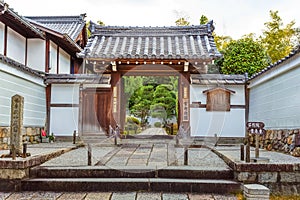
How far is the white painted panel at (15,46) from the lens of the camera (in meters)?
9.24

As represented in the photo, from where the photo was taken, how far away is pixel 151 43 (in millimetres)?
9141

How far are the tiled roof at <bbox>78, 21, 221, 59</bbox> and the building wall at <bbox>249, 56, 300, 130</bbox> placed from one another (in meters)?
1.61

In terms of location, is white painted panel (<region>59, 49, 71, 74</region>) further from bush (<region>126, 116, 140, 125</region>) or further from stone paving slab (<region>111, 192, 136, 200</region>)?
stone paving slab (<region>111, 192, 136, 200</region>)

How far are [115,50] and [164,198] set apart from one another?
544 cm

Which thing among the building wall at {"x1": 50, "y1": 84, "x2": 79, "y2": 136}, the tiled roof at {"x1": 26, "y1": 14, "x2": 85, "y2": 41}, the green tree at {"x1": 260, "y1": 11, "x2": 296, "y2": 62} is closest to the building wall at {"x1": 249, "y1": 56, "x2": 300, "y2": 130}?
the building wall at {"x1": 50, "y1": 84, "x2": 79, "y2": 136}

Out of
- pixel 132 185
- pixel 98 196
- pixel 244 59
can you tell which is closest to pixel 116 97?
pixel 132 185

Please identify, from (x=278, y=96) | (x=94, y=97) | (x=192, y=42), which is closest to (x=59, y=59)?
(x=94, y=97)

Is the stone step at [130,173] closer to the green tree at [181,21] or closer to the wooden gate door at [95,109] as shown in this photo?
the wooden gate door at [95,109]

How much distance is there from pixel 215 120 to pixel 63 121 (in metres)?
5.02

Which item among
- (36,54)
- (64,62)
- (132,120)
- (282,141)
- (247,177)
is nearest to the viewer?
(247,177)

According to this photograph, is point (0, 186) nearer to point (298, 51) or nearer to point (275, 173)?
point (275, 173)

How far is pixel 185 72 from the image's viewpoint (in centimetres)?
855

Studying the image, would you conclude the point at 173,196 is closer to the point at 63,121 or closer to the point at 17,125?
the point at 17,125

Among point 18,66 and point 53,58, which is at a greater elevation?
point 53,58
